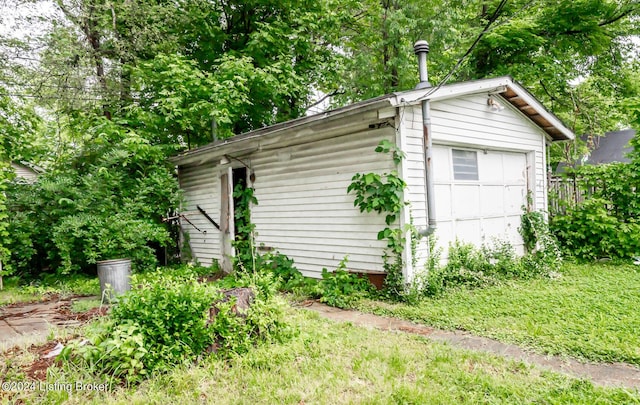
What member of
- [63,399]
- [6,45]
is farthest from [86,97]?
[63,399]

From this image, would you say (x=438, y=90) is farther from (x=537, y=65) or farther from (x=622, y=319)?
(x=537, y=65)

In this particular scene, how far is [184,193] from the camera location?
28.6 ft

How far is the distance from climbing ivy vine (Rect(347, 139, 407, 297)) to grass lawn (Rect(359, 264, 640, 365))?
15.6 inches

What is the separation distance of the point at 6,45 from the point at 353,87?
901 centimetres

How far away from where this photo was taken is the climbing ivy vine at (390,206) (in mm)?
4723

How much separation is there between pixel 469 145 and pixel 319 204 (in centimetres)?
258

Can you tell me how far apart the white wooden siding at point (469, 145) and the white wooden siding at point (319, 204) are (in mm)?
429

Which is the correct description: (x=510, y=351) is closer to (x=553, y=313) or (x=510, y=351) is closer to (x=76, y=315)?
(x=553, y=313)

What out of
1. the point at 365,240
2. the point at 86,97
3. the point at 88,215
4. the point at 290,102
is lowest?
the point at 365,240

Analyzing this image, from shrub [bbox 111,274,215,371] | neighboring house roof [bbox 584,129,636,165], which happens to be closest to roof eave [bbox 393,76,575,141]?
shrub [bbox 111,274,215,371]

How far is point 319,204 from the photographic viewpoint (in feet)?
19.2

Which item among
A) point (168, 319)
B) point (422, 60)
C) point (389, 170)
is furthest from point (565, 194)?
point (168, 319)

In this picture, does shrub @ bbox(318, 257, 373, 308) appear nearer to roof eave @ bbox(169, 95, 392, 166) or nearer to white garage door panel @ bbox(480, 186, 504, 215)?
roof eave @ bbox(169, 95, 392, 166)

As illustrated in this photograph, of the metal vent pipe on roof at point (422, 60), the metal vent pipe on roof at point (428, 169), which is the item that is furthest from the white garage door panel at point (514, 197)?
the metal vent pipe on roof at point (422, 60)
